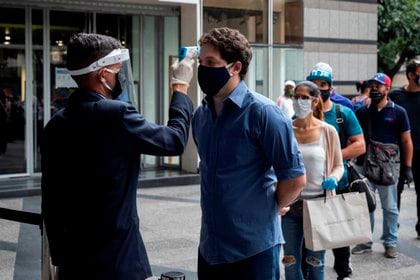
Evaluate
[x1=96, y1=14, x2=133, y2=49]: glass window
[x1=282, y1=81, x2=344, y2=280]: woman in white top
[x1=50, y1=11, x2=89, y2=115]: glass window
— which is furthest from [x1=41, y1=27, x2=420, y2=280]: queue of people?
[x1=96, y1=14, x2=133, y2=49]: glass window

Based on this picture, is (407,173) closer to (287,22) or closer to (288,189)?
(288,189)

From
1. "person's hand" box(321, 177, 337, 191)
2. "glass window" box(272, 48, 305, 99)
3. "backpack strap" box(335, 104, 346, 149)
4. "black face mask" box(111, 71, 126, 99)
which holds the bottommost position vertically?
"person's hand" box(321, 177, 337, 191)

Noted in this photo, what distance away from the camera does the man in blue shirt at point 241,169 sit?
10.1ft

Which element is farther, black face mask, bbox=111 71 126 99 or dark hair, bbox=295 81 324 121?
dark hair, bbox=295 81 324 121

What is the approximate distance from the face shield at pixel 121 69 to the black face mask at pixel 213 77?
1.15ft

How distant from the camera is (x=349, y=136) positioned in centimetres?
569

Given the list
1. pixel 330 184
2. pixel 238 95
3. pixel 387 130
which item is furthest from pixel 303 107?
pixel 387 130

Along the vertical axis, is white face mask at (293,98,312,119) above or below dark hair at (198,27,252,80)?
below

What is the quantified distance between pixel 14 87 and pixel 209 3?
13.4ft

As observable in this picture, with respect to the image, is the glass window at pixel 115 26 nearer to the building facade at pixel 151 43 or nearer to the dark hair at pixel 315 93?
the building facade at pixel 151 43

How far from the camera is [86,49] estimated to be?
2.88 meters

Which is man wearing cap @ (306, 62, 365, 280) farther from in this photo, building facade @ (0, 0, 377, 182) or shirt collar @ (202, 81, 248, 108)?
building facade @ (0, 0, 377, 182)

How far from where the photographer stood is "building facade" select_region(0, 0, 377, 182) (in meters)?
12.4

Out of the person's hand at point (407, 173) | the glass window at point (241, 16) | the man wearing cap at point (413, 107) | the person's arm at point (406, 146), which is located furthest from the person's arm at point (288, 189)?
the glass window at point (241, 16)
